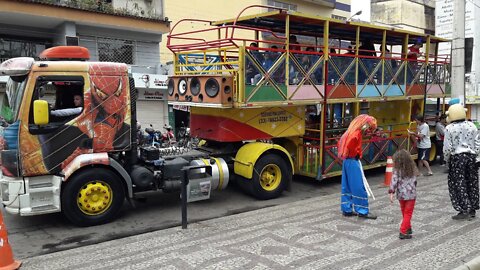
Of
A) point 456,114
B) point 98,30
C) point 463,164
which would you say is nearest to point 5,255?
point 463,164

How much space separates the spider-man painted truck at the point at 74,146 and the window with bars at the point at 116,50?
10.9 m

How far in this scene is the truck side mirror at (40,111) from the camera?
5852 mm

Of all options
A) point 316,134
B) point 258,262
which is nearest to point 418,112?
point 316,134

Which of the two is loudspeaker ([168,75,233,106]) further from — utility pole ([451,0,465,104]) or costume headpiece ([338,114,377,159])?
utility pole ([451,0,465,104])

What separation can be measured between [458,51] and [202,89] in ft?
18.3

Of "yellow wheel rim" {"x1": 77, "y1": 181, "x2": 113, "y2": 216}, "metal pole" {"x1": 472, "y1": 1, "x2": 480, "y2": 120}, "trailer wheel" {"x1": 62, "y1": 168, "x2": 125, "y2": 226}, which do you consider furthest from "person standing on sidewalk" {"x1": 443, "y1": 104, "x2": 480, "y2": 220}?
"metal pole" {"x1": 472, "y1": 1, "x2": 480, "y2": 120}

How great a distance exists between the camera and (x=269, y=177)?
326 inches

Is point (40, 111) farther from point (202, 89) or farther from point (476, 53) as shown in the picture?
point (476, 53)

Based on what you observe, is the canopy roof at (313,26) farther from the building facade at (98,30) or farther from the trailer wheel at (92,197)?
the building facade at (98,30)

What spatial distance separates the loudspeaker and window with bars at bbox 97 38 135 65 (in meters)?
9.47

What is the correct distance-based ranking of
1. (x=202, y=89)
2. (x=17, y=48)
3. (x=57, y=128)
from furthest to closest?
(x=17, y=48) < (x=202, y=89) < (x=57, y=128)

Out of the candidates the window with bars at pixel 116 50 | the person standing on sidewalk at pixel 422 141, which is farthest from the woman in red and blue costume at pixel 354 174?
the window with bars at pixel 116 50

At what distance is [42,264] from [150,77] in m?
13.2

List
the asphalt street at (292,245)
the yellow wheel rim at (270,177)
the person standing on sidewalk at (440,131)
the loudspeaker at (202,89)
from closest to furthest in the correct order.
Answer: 1. the asphalt street at (292,245)
2. the loudspeaker at (202,89)
3. the yellow wheel rim at (270,177)
4. the person standing on sidewalk at (440,131)
